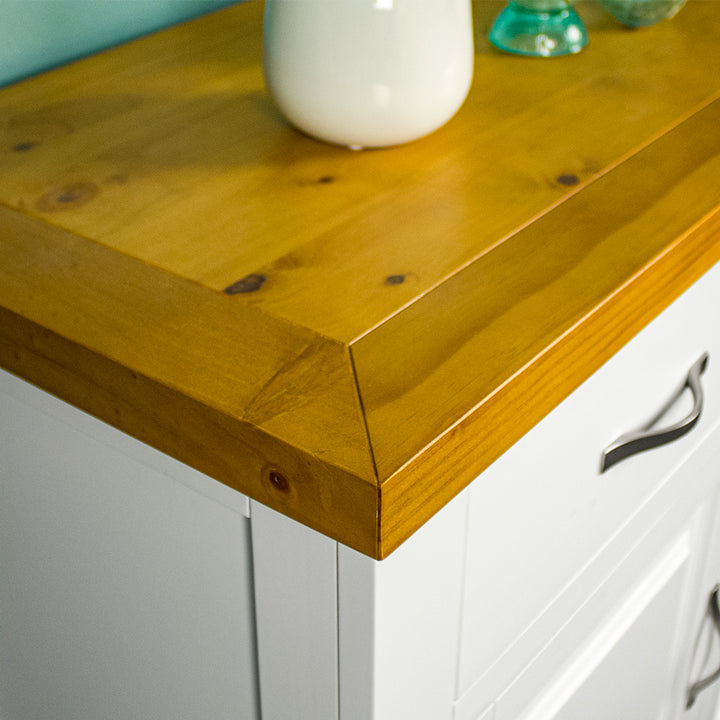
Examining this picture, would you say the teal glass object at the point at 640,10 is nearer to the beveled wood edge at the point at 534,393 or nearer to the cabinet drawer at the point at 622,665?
the beveled wood edge at the point at 534,393

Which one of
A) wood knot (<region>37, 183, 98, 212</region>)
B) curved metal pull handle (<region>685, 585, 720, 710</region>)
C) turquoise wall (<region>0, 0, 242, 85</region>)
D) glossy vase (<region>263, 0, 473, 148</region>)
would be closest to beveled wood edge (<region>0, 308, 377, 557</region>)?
wood knot (<region>37, 183, 98, 212</region>)

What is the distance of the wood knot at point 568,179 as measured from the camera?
22.3 inches

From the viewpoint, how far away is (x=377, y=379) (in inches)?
16.2

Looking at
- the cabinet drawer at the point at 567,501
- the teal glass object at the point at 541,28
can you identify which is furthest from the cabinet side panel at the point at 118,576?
the teal glass object at the point at 541,28

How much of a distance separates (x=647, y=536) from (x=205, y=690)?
34 cm

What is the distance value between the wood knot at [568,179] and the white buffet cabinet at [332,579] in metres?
0.09

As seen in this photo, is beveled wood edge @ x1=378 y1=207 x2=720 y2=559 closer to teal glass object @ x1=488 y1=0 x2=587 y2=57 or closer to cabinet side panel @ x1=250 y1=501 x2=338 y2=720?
cabinet side panel @ x1=250 y1=501 x2=338 y2=720

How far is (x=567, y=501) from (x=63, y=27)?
21.0 inches

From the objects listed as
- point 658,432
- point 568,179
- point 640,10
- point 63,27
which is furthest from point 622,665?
point 63,27

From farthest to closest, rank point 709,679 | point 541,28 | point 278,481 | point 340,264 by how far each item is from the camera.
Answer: point 709,679 < point 541,28 < point 340,264 < point 278,481

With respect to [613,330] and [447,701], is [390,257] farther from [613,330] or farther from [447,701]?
[447,701]

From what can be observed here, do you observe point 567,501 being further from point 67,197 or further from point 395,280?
point 67,197

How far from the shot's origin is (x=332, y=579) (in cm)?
41

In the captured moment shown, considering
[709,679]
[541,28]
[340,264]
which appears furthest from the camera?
[709,679]
